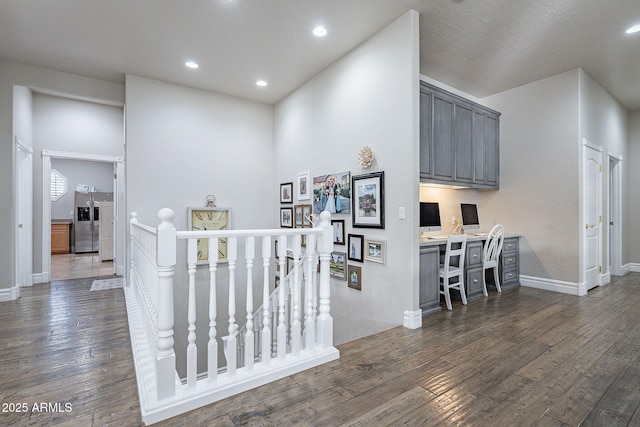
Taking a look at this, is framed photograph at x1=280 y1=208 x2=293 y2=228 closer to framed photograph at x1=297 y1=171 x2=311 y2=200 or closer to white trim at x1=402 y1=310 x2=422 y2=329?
framed photograph at x1=297 y1=171 x2=311 y2=200

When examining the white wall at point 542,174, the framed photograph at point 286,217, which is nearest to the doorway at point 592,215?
the white wall at point 542,174

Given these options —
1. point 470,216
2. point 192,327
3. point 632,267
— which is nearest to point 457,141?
point 470,216

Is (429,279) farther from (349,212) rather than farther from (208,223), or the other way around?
(208,223)

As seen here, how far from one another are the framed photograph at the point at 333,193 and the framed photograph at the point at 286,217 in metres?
0.70

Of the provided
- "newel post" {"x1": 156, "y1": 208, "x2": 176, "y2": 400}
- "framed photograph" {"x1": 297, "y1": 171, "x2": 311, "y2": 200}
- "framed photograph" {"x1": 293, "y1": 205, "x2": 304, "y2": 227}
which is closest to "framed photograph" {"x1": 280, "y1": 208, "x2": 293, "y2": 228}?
"framed photograph" {"x1": 293, "y1": 205, "x2": 304, "y2": 227}

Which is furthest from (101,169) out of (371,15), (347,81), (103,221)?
(371,15)

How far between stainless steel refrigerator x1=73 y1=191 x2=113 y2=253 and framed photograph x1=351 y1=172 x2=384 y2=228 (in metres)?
7.83

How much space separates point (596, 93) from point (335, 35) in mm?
3967

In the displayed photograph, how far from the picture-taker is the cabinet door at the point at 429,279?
3.16 metres

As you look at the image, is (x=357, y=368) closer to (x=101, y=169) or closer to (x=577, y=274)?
(x=577, y=274)

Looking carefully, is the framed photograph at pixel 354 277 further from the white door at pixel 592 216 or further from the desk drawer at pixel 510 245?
the white door at pixel 592 216

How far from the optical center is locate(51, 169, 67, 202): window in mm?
8234

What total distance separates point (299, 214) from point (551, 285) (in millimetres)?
3646

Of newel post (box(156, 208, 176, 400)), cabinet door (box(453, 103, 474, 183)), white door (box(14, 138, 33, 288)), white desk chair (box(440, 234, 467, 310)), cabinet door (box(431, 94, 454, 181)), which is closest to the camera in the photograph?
newel post (box(156, 208, 176, 400))
